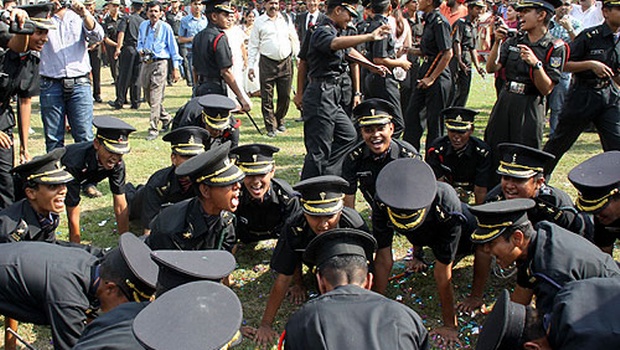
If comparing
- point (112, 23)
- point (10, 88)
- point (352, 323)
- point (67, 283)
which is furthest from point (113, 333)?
point (112, 23)

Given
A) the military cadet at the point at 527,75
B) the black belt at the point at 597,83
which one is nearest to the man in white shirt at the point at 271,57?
the military cadet at the point at 527,75

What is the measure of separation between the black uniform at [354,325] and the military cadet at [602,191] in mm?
1807

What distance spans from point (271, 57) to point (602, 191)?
630 cm

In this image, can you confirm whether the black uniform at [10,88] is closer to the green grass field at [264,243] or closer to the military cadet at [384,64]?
the green grass field at [264,243]

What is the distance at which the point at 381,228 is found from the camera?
3963mm

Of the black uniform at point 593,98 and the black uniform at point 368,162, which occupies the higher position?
the black uniform at point 593,98

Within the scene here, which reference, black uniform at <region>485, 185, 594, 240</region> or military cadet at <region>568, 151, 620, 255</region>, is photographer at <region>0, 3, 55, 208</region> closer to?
black uniform at <region>485, 185, 594, 240</region>

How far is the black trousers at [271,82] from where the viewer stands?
913cm

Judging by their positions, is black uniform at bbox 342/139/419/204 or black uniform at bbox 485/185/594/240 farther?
black uniform at bbox 342/139/419/204

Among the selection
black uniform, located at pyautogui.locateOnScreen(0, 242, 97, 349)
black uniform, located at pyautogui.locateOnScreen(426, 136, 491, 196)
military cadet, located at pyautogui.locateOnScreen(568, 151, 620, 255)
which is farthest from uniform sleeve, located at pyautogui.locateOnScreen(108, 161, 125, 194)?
military cadet, located at pyautogui.locateOnScreen(568, 151, 620, 255)

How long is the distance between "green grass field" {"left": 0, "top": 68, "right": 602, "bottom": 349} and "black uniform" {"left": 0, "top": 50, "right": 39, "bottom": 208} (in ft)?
2.62

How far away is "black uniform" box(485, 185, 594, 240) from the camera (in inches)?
154

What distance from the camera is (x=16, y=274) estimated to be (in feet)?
10.2

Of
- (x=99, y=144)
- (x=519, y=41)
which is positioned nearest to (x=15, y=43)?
(x=99, y=144)
